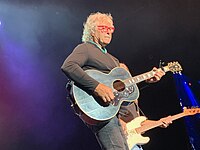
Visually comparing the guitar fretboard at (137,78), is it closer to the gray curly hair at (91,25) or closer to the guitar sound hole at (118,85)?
the guitar sound hole at (118,85)

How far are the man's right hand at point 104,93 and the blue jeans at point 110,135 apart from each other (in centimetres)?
17

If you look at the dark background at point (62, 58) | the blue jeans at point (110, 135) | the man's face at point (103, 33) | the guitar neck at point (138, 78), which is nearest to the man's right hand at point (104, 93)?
the blue jeans at point (110, 135)

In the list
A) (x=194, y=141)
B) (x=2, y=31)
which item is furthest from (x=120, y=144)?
(x=2, y=31)

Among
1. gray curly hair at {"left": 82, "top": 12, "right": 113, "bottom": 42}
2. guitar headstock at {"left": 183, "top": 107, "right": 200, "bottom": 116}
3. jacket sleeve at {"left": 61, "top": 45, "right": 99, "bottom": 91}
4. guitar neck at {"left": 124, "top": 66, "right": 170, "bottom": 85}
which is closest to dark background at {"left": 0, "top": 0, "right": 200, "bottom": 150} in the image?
guitar headstock at {"left": 183, "top": 107, "right": 200, "bottom": 116}

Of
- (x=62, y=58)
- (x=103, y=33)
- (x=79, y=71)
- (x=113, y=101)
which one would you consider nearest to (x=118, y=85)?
(x=113, y=101)

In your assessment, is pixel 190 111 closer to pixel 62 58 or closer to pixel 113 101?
pixel 62 58

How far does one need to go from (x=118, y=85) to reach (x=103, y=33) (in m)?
0.54

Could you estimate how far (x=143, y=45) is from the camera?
5.62 meters

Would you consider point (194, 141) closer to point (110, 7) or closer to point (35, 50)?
point (110, 7)

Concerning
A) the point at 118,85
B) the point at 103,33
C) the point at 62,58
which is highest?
the point at 62,58

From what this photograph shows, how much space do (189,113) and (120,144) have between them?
2589mm

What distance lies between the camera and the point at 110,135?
2.42 m

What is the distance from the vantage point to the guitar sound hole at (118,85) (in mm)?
2632

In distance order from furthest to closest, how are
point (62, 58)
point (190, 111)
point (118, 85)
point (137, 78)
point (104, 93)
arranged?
point (62, 58)
point (190, 111)
point (137, 78)
point (118, 85)
point (104, 93)
